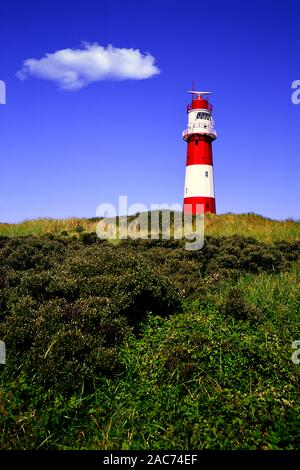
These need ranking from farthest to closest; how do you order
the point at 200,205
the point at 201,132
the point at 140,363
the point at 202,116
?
the point at 202,116
the point at 201,132
the point at 200,205
the point at 140,363

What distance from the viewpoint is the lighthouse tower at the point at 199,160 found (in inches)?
1391

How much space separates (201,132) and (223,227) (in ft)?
49.6

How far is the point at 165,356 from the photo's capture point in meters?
5.58

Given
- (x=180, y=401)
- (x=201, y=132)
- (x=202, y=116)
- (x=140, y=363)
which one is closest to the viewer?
(x=180, y=401)

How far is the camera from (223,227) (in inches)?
933

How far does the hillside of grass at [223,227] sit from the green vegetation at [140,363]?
13.2 m

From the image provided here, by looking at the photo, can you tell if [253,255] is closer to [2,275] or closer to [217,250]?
[217,250]

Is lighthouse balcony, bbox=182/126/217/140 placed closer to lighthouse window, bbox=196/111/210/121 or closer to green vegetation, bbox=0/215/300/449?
lighthouse window, bbox=196/111/210/121

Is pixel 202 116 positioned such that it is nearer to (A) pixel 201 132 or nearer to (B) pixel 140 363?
(A) pixel 201 132

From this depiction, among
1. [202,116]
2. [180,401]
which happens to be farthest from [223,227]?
[180,401]

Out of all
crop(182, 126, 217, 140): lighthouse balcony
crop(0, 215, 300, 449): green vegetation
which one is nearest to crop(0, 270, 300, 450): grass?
crop(0, 215, 300, 449): green vegetation

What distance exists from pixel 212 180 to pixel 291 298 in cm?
2883

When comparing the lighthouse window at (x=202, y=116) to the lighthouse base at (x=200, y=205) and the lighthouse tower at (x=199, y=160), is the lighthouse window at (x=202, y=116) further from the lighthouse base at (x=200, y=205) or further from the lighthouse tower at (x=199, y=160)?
the lighthouse base at (x=200, y=205)
